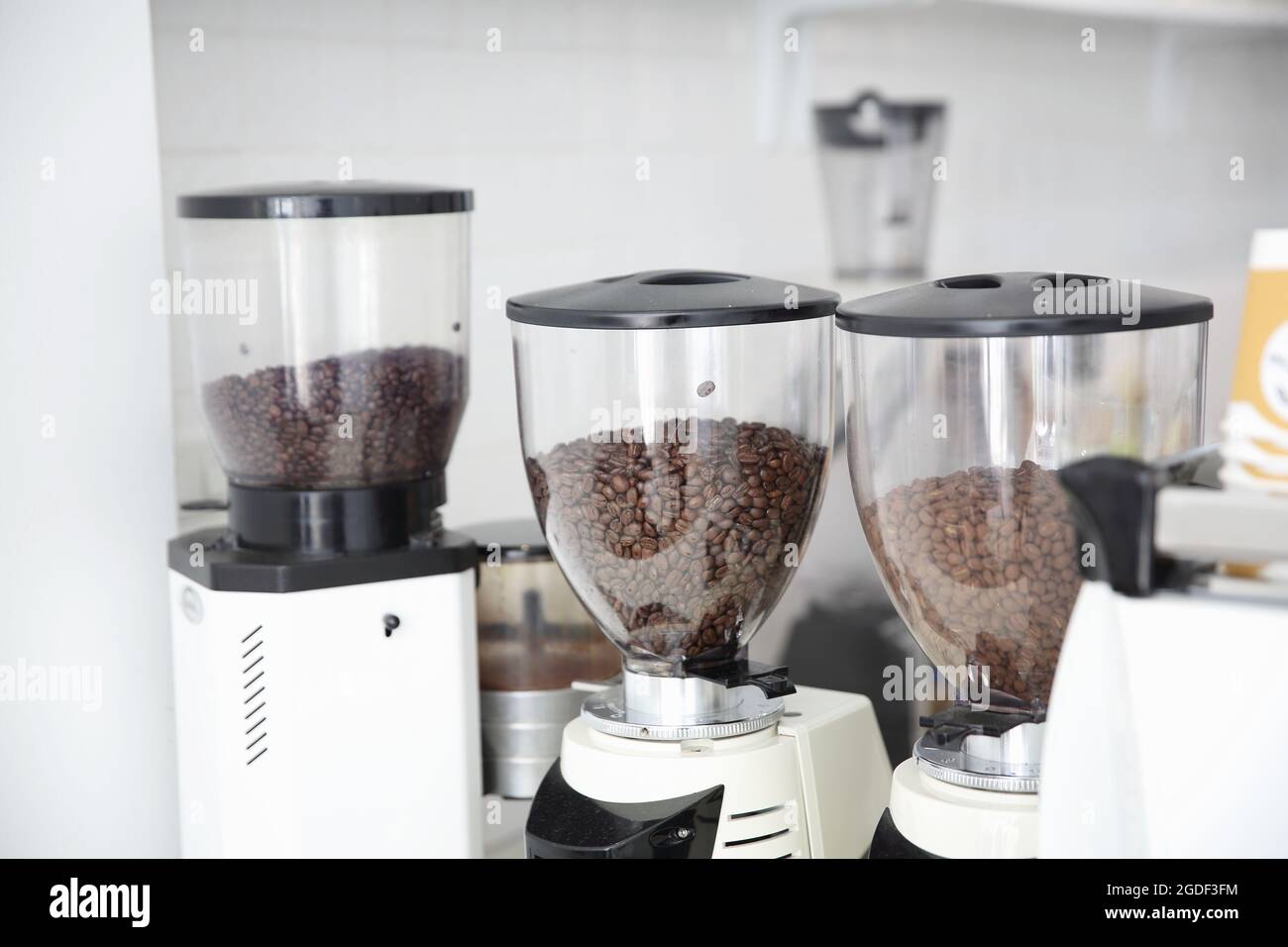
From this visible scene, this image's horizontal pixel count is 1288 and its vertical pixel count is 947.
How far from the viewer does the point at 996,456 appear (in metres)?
0.58

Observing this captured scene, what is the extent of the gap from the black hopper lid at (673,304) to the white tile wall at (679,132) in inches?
15.4

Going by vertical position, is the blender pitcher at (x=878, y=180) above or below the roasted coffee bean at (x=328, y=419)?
above

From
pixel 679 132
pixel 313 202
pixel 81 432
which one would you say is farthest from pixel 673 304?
pixel 679 132

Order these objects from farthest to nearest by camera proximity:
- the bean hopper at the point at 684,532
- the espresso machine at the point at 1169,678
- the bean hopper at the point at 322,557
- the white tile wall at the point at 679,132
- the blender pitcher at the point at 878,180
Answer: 1. the blender pitcher at the point at 878,180
2. the white tile wall at the point at 679,132
3. the bean hopper at the point at 322,557
4. the bean hopper at the point at 684,532
5. the espresso machine at the point at 1169,678

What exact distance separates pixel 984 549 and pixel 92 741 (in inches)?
22.9

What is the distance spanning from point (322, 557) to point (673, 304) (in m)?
0.27

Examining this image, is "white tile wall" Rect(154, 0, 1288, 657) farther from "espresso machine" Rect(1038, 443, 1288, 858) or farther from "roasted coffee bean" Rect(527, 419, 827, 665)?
"espresso machine" Rect(1038, 443, 1288, 858)

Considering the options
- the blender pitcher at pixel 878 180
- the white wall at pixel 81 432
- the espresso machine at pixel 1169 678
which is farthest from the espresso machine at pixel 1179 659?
the blender pitcher at pixel 878 180

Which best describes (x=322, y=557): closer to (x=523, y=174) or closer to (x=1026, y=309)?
(x=1026, y=309)

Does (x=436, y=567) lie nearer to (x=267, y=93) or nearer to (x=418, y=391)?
(x=418, y=391)

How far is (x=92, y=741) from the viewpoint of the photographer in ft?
2.78

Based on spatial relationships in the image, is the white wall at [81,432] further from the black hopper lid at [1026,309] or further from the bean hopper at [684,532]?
the black hopper lid at [1026,309]

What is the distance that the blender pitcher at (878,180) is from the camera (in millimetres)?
1464
